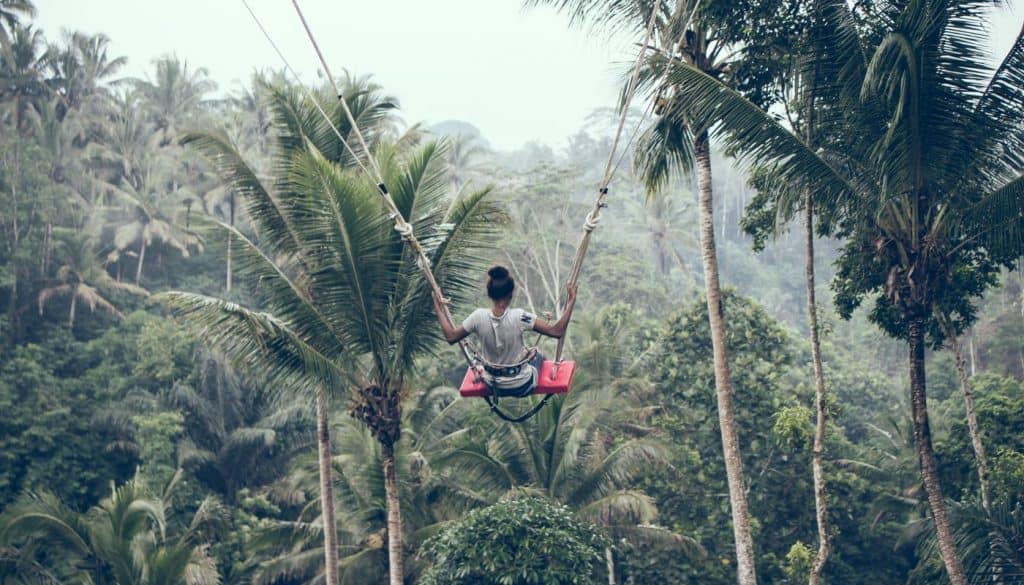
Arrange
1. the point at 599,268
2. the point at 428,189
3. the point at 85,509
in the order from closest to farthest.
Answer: the point at 428,189 → the point at 85,509 → the point at 599,268

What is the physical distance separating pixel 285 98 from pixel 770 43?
18.5ft

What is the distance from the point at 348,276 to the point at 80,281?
18.8 meters

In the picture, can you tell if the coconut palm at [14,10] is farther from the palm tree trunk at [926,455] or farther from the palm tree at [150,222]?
the palm tree trunk at [926,455]

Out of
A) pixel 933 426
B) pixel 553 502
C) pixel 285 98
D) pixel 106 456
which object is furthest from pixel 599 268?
pixel 285 98

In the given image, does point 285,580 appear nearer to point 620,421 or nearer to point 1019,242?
point 620,421

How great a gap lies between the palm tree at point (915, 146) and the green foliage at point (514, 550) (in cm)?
405

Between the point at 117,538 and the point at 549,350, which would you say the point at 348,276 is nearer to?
the point at 117,538

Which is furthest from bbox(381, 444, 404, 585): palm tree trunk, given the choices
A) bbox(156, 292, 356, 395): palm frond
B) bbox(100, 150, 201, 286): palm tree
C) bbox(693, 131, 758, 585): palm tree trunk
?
bbox(100, 150, 201, 286): palm tree

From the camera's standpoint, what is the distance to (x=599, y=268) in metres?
32.5

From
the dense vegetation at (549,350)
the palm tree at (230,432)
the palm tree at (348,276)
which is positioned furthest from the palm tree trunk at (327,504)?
the palm tree at (230,432)

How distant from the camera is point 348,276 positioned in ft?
35.2

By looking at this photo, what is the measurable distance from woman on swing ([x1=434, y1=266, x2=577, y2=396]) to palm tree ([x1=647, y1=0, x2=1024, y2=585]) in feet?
13.7

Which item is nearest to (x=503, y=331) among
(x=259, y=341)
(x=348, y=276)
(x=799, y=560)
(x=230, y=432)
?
(x=348, y=276)

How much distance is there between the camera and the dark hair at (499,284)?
22.1 ft
